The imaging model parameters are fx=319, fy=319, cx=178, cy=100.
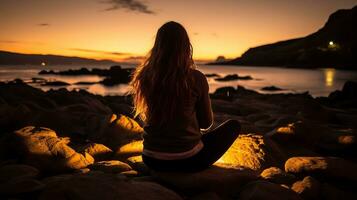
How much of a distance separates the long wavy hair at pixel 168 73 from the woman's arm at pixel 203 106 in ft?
0.48

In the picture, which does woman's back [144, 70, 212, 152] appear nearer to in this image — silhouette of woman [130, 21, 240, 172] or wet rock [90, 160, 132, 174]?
silhouette of woman [130, 21, 240, 172]

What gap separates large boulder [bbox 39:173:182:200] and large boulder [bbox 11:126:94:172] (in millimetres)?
1084

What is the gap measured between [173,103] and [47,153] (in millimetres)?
1931

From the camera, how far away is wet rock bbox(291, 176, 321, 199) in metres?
3.50

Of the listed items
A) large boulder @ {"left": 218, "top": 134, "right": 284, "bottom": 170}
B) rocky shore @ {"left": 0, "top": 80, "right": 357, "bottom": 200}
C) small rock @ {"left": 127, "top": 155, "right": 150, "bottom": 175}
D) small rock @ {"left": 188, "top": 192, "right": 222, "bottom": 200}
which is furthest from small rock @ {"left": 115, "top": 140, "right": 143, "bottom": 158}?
small rock @ {"left": 188, "top": 192, "right": 222, "bottom": 200}

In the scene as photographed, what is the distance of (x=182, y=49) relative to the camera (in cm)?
321

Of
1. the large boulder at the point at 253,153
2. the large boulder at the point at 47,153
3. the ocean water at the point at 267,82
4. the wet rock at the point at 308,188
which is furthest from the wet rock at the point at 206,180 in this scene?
the ocean water at the point at 267,82

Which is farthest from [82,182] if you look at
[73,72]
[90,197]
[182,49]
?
[73,72]

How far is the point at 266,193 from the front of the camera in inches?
123

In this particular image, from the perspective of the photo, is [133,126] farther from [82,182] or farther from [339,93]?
[339,93]

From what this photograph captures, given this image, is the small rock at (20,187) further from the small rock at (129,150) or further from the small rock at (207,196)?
the small rock at (129,150)

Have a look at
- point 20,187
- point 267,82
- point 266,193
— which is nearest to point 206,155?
point 266,193

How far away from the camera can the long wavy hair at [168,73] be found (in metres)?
3.19

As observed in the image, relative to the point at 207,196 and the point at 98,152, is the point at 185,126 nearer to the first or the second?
the point at 207,196
